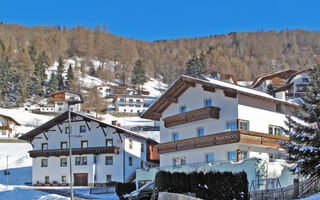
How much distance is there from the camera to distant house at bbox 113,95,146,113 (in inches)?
4818

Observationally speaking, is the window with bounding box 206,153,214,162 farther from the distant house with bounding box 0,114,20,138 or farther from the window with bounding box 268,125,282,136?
the distant house with bounding box 0,114,20,138

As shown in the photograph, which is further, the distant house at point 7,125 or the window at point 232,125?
the distant house at point 7,125

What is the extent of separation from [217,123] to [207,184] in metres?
12.5

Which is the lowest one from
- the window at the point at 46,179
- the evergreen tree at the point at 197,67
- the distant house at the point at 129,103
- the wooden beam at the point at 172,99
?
the window at the point at 46,179

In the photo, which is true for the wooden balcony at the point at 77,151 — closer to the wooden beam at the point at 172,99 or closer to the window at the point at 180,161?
the window at the point at 180,161

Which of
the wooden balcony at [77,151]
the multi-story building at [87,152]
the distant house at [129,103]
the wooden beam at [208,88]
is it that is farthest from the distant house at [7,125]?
the wooden beam at [208,88]

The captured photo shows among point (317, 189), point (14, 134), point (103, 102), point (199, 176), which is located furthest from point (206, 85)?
point (103, 102)

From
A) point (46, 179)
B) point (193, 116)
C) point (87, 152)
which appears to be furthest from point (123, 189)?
point (46, 179)

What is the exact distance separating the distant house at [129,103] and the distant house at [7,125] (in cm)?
3261

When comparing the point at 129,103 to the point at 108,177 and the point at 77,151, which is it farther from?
the point at 108,177

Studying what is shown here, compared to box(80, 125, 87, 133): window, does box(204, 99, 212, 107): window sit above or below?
above

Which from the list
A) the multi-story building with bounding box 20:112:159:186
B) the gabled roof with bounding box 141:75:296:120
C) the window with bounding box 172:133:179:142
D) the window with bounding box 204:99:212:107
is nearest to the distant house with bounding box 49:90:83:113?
the multi-story building with bounding box 20:112:159:186

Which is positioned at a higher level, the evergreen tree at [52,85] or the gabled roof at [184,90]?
the evergreen tree at [52,85]

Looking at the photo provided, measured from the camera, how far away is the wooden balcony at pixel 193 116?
37.5 m
